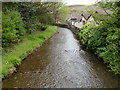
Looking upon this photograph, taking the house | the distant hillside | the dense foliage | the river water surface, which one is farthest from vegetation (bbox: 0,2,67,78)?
the house

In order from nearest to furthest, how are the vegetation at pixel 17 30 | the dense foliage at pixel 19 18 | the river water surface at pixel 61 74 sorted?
the river water surface at pixel 61 74, the vegetation at pixel 17 30, the dense foliage at pixel 19 18

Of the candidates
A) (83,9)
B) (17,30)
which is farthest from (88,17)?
(17,30)

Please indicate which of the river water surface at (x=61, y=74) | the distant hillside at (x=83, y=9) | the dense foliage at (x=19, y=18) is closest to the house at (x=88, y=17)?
the distant hillside at (x=83, y=9)

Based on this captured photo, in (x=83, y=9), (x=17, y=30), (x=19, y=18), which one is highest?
(x=83, y=9)

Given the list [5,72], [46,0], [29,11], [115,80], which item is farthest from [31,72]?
[46,0]

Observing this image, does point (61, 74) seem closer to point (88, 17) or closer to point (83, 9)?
point (88, 17)

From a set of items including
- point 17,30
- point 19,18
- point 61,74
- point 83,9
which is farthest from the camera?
point 83,9

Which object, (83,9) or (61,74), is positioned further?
(83,9)

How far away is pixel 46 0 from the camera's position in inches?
819

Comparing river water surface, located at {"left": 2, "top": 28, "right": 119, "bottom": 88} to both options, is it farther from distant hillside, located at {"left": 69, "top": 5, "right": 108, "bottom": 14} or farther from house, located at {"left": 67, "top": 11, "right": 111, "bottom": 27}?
distant hillside, located at {"left": 69, "top": 5, "right": 108, "bottom": 14}

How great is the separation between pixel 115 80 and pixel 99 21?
4.18 meters

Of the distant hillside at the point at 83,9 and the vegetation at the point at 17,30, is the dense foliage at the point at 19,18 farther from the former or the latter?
the distant hillside at the point at 83,9

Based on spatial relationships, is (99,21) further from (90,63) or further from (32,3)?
(32,3)

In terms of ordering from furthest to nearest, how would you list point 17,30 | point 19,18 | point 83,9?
point 83,9, point 19,18, point 17,30
